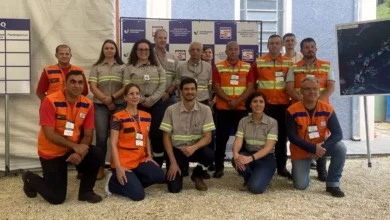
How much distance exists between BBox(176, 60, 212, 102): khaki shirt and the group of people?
0.01m

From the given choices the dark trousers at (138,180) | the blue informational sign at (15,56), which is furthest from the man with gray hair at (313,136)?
the blue informational sign at (15,56)

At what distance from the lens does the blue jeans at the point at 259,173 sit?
3.19 meters

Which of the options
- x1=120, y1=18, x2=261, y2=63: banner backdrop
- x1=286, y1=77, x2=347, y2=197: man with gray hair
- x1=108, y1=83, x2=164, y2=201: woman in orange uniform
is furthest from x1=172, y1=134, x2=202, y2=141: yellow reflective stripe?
x1=120, y1=18, x2=261, y2=63: banner backdrop

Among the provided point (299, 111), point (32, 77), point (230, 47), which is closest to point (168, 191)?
point (299, 111)

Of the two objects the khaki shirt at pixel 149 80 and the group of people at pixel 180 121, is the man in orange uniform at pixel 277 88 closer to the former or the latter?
the group of people at pixel 180 121

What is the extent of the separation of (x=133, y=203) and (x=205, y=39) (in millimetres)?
2524

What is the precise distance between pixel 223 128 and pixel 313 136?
37.7 inches

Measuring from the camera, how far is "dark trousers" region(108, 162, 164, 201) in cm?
301

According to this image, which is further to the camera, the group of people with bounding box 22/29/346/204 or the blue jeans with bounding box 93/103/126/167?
the blue jeans with bounding box 93/103/126/167

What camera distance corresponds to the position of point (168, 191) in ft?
10.7

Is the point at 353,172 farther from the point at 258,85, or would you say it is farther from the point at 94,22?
the point at 94,22

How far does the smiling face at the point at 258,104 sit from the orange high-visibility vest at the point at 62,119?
1.47 m

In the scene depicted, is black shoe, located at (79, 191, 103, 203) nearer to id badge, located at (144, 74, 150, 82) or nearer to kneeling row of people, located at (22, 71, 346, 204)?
kneeling row of people, located at (22, 71, 346, 204)

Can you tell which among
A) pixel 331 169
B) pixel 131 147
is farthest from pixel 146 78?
pixel 331 169
